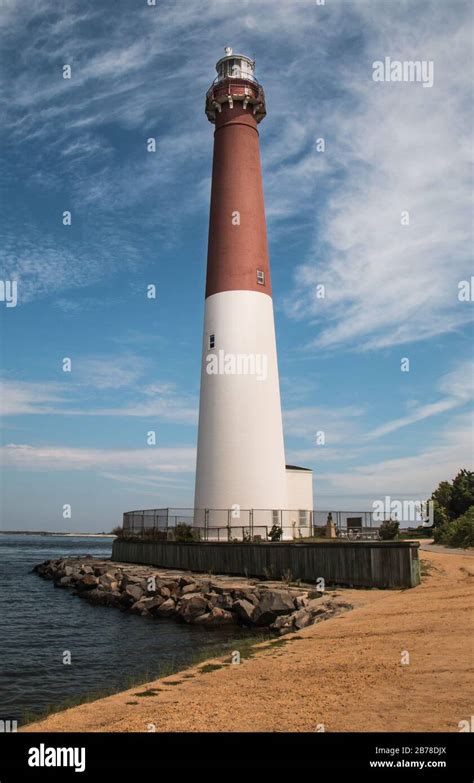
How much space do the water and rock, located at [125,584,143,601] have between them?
869 millimetres

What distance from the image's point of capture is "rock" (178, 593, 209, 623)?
75.3 ft

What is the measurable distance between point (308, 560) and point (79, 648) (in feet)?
33.5

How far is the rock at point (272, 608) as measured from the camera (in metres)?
20.7

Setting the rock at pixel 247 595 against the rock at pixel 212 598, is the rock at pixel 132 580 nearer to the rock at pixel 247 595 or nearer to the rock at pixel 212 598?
the rock at pixel 212 598

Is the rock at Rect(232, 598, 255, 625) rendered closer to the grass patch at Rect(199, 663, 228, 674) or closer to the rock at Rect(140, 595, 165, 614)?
the rock at Rect(140, 595, 165, 614)

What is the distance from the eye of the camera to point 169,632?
69.7 ft

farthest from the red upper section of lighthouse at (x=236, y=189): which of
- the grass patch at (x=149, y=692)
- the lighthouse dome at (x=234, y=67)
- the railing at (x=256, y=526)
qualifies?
the grass patch at (x=149, y=692)

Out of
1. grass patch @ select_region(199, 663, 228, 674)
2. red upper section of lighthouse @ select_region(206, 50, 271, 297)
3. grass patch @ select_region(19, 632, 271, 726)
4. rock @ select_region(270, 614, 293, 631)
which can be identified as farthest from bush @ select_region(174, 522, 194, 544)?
grass patch @ select_region(199, 663, 228, 674)

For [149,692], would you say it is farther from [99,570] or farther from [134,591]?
[99,570]

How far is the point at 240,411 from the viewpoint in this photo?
3089 centimetres

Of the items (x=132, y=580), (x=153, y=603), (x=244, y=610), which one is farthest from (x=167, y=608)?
(x=132, y=580)

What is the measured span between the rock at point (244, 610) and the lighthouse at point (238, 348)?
8.11 metres
